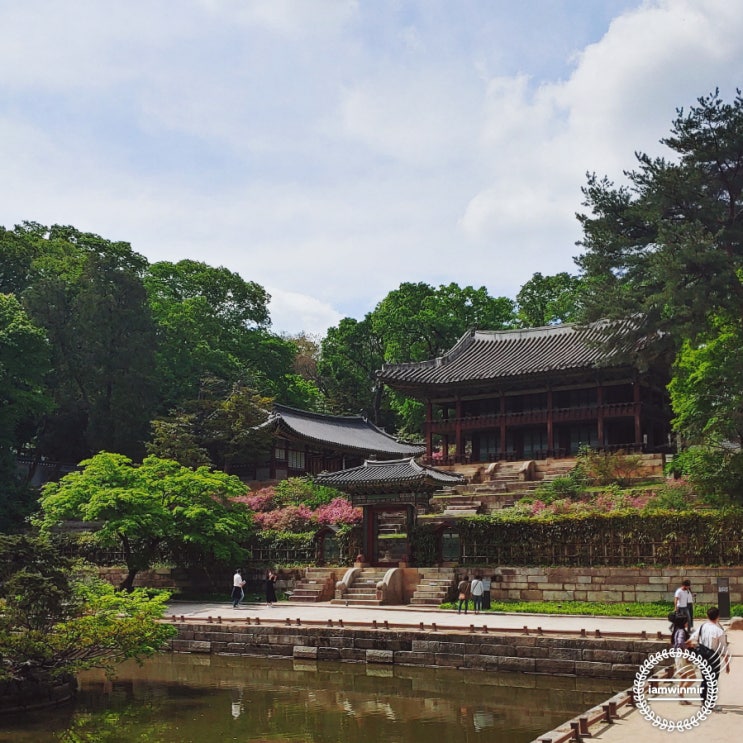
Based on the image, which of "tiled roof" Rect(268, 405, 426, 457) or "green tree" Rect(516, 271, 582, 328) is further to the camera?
"green tree" Rect(516, 271, 582, 328)

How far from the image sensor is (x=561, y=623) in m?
23.0

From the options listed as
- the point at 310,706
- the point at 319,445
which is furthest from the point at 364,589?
the point at 319,445

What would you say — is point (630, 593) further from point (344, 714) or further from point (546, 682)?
point (344, 714)

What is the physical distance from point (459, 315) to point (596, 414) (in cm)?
2448

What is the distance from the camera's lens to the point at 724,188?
29500 mm

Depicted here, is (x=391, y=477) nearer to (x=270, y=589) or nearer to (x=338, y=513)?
(x=270, y=589)

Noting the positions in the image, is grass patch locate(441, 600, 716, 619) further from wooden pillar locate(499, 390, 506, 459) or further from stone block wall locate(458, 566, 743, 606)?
wooden pillar locate(499, 390, 506, 459)

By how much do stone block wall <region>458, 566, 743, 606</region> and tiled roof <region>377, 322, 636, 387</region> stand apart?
16931mm

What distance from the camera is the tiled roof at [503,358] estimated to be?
45.0m

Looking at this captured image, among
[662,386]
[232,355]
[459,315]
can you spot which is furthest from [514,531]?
[459,315]

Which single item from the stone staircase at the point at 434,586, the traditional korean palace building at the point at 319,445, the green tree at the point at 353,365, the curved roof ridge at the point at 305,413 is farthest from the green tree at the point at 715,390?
the green tree at the point at 353,365

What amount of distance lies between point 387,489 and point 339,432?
78.0ft

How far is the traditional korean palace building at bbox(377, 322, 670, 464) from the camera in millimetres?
43750

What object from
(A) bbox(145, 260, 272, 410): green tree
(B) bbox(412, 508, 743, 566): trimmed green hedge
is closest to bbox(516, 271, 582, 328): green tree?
(A) bbox(145, 260, 272, 410): green tree
